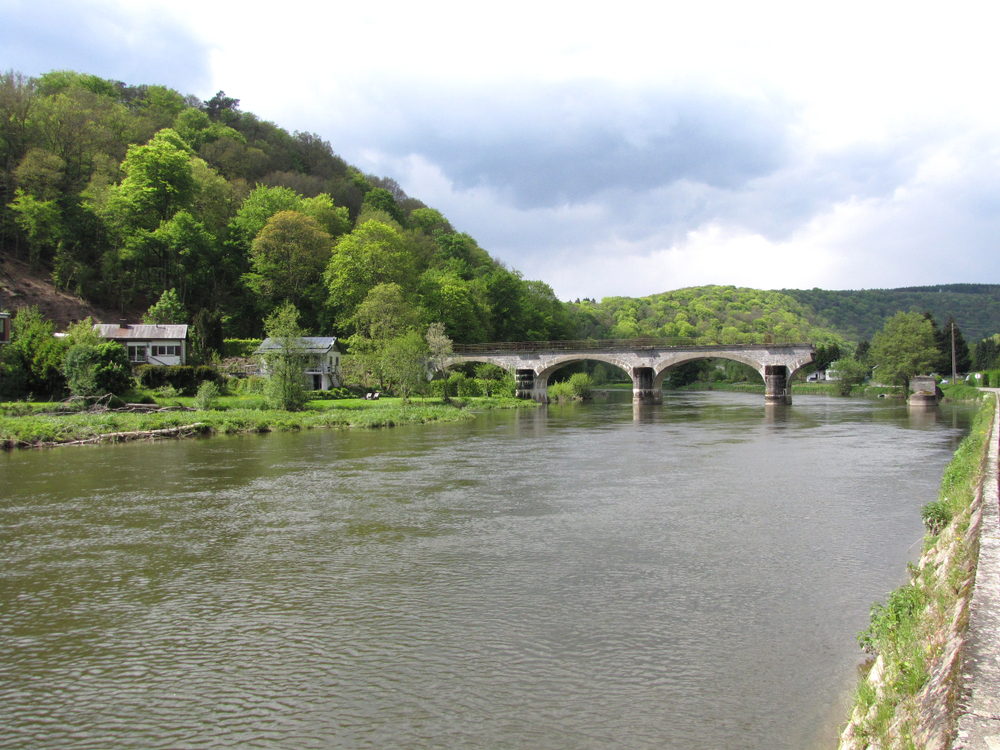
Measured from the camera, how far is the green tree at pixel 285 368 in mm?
46156

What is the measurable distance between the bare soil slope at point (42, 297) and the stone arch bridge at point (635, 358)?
35.4 meters

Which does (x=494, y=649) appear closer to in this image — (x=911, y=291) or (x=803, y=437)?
(x=803, y=437)

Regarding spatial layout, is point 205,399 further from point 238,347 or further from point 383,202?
point 383,202

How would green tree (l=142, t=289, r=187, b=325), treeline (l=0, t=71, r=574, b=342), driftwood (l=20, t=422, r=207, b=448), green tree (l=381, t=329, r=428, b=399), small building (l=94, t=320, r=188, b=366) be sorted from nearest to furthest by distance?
driftwood (l=20, t=422, r=207, b=448) < green tree (l=381, t=329, r=428, b=399) < small building (l=94, t=320, r=188, b=366) < green tree (l=142, t=289, r=187, b=325) < treeline (l=0, t=71, r=574, b=342)

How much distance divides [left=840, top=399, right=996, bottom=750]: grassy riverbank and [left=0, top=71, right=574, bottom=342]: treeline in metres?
59.7

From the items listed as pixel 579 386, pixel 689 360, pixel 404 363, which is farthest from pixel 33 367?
pixel 689 360

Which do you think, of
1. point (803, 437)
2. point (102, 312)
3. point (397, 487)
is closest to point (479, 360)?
point (102, 312)

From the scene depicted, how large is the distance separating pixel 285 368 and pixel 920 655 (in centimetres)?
4366

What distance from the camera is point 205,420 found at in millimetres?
38281

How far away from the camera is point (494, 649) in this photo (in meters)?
9.21

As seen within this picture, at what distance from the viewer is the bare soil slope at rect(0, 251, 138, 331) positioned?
66375 mm

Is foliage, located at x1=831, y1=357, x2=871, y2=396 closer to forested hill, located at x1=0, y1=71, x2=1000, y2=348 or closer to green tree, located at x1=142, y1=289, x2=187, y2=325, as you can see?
forested hill, located at x1=0, y1=71, x2=1000, y2=348

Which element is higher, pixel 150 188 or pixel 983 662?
pixel 150 188

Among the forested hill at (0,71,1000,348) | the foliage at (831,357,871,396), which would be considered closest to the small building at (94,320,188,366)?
the forested hill at (0,71,1000,348)
